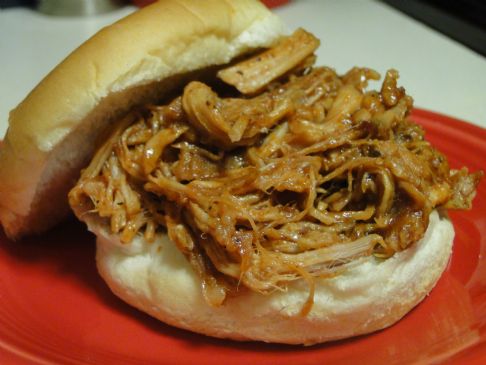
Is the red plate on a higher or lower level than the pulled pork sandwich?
lower

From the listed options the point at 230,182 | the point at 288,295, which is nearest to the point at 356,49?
the point at 230,182

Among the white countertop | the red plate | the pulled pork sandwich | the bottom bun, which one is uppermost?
the pulled pork sandwich

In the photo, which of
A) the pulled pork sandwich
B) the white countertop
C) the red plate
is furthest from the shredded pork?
the white countertop

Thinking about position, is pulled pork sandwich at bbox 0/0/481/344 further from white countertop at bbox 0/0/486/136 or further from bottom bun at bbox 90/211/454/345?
white countertop at bbox 0/0/486/136

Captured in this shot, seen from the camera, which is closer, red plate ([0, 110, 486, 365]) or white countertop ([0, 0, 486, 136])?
red plate ([0, 110, 486, 365])

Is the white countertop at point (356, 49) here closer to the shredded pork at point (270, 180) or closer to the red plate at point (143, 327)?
the red plate at point (143, 327)

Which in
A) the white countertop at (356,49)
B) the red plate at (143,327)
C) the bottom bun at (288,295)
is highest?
the bottom bun at (288,295)

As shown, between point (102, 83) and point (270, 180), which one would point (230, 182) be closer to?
point (270, 180)

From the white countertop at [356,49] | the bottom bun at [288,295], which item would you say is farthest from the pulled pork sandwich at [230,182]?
the white countertop at [356,49]
